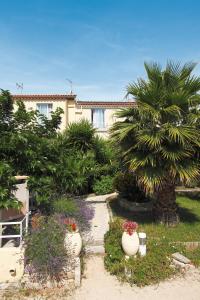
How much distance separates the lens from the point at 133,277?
6.08 meters

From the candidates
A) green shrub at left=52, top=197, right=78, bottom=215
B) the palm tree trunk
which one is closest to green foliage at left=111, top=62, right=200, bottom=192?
the palm tree trunk

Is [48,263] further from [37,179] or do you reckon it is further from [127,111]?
[127,111]

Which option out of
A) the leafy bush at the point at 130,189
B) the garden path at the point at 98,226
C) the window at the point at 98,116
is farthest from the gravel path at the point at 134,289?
the window at the point at 98,116

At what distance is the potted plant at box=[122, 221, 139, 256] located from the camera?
6.72 meters

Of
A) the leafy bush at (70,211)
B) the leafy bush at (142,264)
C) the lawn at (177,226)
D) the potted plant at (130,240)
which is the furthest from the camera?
the leafy bush at (70,211)

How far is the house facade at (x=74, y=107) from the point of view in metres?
24.3

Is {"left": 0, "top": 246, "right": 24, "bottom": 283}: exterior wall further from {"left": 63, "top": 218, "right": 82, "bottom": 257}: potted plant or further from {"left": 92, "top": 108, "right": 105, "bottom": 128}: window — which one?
{"left": 92, "top": 108, "right": 105, "bottom": 128}: window

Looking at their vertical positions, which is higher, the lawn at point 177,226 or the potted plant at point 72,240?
the potted plant at point 72,240

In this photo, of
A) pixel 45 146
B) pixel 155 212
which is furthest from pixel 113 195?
pixel 45 146

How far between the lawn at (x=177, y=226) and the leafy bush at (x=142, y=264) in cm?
89

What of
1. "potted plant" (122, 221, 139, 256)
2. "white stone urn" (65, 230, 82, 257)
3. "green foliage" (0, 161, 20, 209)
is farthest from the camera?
"potted plant" (122, 221, 139, 256)

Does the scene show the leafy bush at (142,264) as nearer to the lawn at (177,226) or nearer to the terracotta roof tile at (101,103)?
the lawn at (177,226)

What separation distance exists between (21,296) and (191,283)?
3710mm

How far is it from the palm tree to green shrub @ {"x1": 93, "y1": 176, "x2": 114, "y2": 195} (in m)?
6.93
